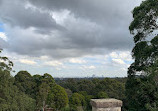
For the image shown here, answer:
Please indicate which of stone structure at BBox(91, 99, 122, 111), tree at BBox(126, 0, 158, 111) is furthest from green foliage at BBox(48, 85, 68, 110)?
stone structure at BBox(91, 99, 122, 111)

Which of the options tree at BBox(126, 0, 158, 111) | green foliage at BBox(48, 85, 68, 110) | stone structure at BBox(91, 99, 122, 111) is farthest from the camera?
green foliage at BBox(48, 85, 68, 110)

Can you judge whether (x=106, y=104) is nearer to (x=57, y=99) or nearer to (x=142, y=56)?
(x=142, y=56)

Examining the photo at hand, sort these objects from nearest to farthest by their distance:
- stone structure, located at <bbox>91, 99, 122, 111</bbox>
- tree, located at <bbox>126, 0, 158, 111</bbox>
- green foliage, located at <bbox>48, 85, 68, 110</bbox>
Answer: stone structure, located at <bbox>91, 99, 122, 111</bbox> → tree, located at <bbox>126, 0, 158, 111</bbox> → green foliage, located at <bbox>48, 85, 68, 110</bbox>

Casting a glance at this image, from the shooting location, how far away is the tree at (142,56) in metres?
8.07

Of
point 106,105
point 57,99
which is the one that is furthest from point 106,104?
point 57,99

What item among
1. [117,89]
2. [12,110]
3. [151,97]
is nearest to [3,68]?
[12,110]

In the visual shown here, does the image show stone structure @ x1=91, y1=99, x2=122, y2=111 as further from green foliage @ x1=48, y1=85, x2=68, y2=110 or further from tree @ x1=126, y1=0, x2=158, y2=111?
green foliage @ x1=48, y1=85, x2=68, y2=110

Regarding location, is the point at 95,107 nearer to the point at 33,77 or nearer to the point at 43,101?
the point at 43,101

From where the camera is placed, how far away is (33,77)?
71.6 feet

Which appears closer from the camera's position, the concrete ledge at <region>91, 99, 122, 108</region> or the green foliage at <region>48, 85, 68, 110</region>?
the concrete ledge at <region>91, 99, 122, 108</region>

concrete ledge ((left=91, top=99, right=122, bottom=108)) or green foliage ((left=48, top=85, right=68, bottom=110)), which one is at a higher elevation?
concrete ledge ((left=91, top=99, right=122, bottom=108))

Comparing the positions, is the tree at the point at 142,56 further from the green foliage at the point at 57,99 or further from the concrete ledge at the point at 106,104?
the green foliage at the point at 57,99

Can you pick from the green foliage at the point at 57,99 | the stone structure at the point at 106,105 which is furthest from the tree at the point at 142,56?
the green foliage at the point at 57,99

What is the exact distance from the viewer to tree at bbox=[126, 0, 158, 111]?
318 inches
